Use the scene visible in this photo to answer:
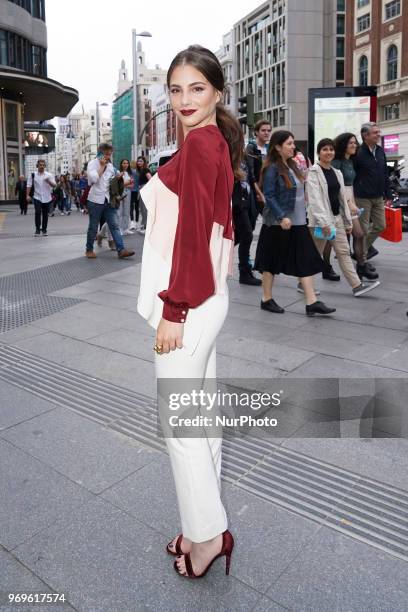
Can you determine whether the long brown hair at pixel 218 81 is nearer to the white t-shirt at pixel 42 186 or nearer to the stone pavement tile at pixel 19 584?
the stone pavement tile at pixel 19 584

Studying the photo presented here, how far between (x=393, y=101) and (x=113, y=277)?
4613 cm

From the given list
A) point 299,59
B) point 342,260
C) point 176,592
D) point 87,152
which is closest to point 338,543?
point 176,592

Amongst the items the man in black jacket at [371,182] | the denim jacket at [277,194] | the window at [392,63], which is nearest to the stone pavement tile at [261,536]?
the denim jacket at [277,194]

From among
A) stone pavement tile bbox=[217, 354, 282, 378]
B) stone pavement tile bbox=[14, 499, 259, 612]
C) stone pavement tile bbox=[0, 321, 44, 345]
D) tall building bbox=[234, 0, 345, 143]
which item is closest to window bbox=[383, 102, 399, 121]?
tall building bbox=[234, 0, 345, 143]

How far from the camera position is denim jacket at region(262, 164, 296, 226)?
578 centimetres

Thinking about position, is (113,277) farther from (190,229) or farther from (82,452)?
(190,229)

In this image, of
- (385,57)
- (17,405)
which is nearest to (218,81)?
(17,405)

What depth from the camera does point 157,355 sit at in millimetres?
1887

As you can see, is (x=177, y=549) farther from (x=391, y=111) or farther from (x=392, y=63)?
(x=392, y=63)

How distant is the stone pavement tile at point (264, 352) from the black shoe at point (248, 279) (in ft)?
7.93

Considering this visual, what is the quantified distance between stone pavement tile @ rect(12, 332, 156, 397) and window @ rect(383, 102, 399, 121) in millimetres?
48467

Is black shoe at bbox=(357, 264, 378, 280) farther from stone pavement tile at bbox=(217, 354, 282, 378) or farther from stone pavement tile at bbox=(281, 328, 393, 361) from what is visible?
stone pavement tile at bbox=(217, 354, 282, 378)

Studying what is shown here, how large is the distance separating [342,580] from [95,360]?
287 centimetres

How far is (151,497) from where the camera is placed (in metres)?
2.58
